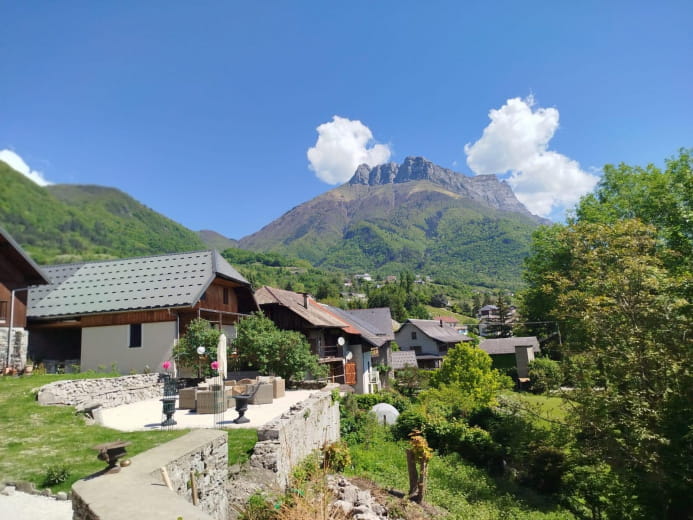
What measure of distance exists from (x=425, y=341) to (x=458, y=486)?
157 ft

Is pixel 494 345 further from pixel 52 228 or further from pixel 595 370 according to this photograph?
pixel 52 228

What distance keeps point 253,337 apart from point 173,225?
85.8 metres

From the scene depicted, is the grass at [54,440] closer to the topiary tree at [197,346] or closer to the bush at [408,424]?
the topiary tree at [197,346]

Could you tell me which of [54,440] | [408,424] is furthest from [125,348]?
[408,424]

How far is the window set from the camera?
21.0m

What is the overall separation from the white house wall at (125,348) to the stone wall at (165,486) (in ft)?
47.6

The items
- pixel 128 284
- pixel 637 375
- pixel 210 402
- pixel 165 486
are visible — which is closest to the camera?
pixel 165 486

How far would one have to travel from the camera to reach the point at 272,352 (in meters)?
20.3

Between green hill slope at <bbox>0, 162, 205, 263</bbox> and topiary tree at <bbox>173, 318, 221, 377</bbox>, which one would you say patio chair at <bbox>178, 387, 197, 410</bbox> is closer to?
topiary tree at <bbox>173, 318, 221, 377</bbox>

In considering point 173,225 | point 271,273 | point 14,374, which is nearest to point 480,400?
point 14,374

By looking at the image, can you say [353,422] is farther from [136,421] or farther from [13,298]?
[13,298]

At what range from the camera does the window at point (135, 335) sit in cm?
2105

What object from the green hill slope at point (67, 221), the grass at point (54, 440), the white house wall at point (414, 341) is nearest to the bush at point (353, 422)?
the grass at point (54, 440)

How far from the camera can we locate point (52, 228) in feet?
105
